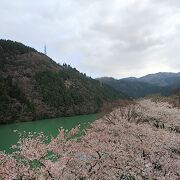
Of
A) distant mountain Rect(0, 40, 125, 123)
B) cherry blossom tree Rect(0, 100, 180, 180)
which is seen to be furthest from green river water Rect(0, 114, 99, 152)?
cherry blossom tree Rect(0, 100, 180, 180)

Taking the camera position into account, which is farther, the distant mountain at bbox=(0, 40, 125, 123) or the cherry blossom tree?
the distant mountain at bbox=(0, 40, 125, 123)

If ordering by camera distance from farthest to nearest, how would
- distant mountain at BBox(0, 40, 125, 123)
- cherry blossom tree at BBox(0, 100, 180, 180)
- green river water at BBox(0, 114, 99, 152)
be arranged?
distant mountain at BBox(0, 40, 125, 123) → green river water at BBox(0, 114, 99, 152) → cherry blossom tree at BBox(0, 100, 180, 180)

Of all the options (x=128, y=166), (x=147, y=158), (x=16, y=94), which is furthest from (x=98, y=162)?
(x=16, y=94)

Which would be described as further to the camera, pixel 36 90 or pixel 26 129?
pixel 36 90

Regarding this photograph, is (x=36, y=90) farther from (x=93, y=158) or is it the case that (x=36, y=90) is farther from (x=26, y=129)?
(x=93, y=158)

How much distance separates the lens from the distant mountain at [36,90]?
86.6 meters

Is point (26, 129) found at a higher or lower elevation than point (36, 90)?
lower

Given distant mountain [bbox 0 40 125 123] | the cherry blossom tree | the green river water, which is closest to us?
the cherry blossom tree

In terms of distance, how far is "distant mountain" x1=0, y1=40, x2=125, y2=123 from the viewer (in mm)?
86562

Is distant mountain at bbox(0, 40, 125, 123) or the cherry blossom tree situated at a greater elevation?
distant mountain at bbox(0, 40, 125, 123)

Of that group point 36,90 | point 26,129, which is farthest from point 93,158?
point 36,90

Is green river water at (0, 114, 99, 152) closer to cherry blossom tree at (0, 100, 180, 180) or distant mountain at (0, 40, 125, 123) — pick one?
distant mountain at (0, 40, 125, 123)

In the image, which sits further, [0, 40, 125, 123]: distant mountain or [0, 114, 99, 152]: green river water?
[0, 40, 125, 123]: distant mountain

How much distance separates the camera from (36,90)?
102312mm
